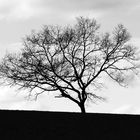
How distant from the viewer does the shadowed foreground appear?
48.7 ft

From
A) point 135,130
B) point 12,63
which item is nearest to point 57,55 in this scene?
point 12,63

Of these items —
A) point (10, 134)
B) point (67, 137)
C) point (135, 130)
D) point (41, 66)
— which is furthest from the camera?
point (41, 66)

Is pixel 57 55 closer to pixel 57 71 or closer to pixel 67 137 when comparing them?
pixel 57 71

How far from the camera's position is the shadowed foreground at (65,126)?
14830mm

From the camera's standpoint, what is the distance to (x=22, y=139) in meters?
14.2

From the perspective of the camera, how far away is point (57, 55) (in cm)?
3500

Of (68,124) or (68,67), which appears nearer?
(68,124)

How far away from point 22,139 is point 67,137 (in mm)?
2057

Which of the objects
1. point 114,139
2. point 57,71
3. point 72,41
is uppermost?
point 72,41

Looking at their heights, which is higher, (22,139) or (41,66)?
(41,66)

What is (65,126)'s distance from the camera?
16484 millimetres

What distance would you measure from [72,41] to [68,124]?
18883 millimetres

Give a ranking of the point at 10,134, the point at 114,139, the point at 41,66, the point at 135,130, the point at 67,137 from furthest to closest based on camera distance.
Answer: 1. the point at 41,66
2. the point at 135,130
3. the point at 114,139
4. the point at 67,137
5. the point at 10,134

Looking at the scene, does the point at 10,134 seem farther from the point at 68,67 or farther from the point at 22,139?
the point at 68,67
